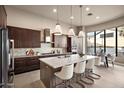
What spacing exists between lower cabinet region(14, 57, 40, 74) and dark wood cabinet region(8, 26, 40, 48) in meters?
0.67

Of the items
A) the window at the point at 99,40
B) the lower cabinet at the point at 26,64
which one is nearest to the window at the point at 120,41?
the window at the point at 99,40

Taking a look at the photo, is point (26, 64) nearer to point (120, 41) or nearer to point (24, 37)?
point (24, 37)

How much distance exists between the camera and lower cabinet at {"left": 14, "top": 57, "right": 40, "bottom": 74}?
473cm

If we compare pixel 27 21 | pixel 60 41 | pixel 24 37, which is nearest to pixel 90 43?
pixel 60 41

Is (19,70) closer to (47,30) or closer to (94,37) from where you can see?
(47,30)

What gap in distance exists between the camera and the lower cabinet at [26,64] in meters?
4.73

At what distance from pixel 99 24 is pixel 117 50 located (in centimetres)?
240

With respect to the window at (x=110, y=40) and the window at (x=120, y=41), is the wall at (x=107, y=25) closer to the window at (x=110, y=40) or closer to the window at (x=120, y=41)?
the window at (x=110, y=40)

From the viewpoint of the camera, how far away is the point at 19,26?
211 inches

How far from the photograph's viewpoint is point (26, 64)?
505 cm

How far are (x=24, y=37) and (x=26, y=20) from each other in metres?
1.09

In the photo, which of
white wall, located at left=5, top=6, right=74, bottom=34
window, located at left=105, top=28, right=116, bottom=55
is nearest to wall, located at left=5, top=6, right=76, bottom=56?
white wall, located at left=5, top=6, right=74, bottom=34

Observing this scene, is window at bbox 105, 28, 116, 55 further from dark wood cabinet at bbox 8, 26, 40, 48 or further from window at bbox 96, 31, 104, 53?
dark wood cabinet at bbox 8, 26, 40, 48

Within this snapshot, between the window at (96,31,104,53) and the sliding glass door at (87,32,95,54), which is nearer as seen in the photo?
the window at (96,31,104,53)
